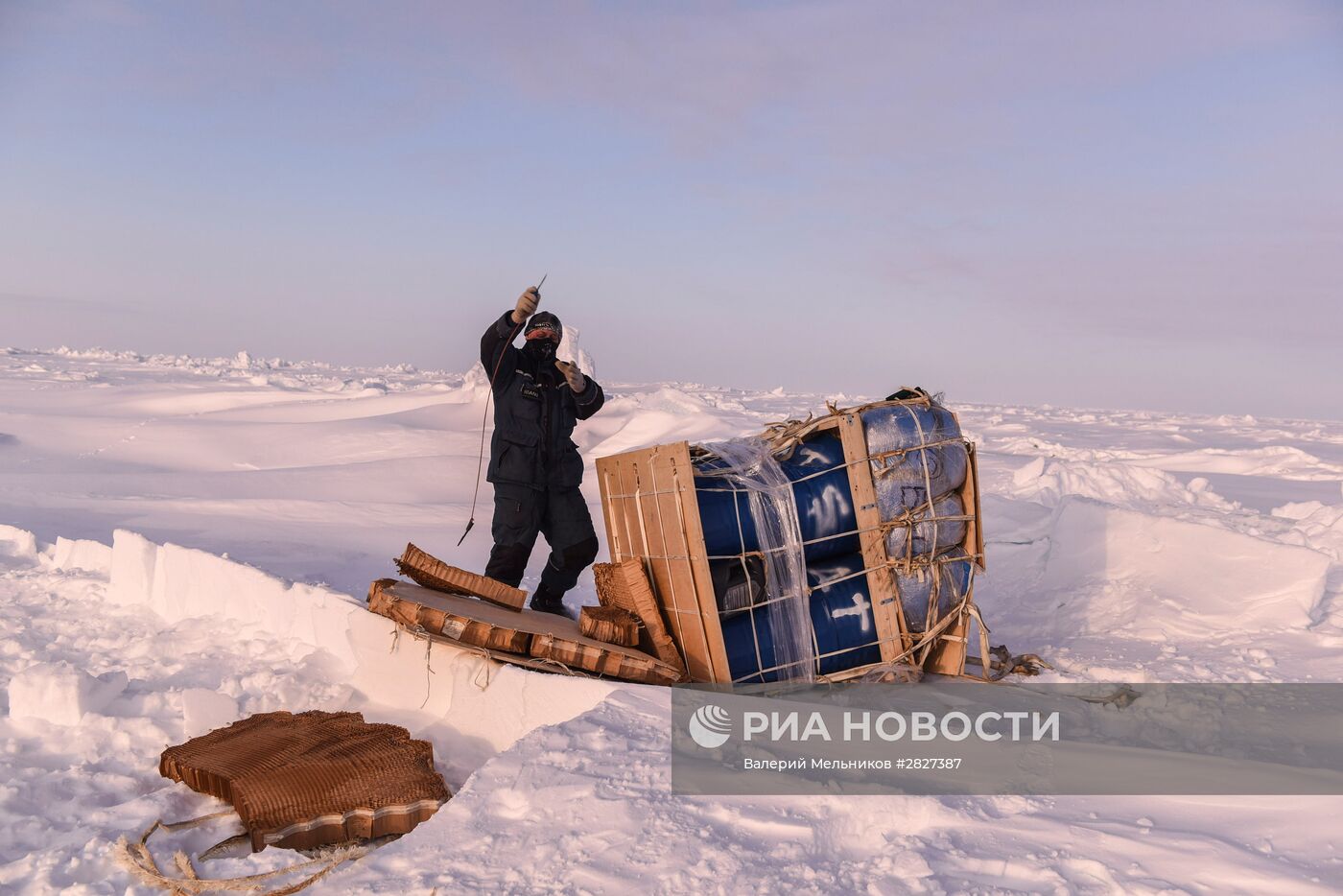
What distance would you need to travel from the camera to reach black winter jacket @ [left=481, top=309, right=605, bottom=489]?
15.0ft

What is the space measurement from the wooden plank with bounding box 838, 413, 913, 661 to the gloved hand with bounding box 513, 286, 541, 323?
4.95 feet

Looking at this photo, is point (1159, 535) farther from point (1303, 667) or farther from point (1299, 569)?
point (1303, 667)

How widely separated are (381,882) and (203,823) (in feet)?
3.23

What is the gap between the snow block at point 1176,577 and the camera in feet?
17.8

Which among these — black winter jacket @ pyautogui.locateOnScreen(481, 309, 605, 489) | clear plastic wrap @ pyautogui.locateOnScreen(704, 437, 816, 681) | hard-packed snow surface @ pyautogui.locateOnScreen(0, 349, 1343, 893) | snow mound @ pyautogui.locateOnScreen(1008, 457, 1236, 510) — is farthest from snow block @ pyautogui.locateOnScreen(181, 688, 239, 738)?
snow mound @ pyautogui.locateOnScreen(1008, 457, 1236, 510)

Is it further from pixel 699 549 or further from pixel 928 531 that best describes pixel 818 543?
pixel 699 549

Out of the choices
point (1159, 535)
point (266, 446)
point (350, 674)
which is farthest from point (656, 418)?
point (350, 674)

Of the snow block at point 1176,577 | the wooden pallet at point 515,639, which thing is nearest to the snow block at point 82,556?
the wooden pallet at point 515,639

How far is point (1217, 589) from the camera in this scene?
18.5ft

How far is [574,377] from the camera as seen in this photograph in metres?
4.61

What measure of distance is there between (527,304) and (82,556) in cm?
413

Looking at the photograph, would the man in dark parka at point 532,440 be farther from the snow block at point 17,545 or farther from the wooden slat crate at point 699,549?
the snow block at point 17,545

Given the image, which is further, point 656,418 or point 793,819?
point 656,418

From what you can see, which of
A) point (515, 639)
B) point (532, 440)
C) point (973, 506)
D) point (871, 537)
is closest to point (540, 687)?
point (515, 639)
